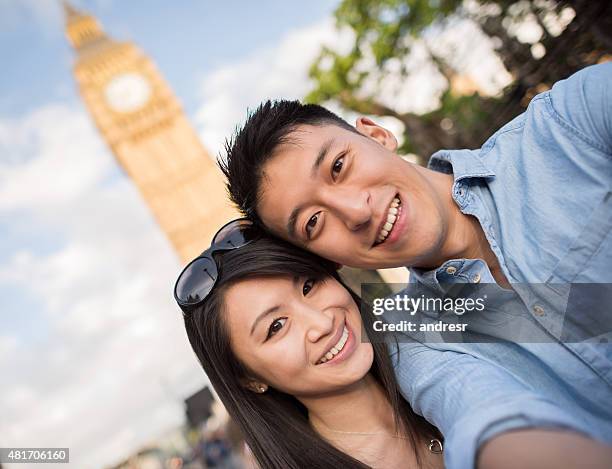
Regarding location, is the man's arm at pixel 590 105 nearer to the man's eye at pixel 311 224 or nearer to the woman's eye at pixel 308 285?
the man's eye at pixel 311 224

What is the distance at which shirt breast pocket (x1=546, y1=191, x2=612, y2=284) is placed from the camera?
4.22 feet

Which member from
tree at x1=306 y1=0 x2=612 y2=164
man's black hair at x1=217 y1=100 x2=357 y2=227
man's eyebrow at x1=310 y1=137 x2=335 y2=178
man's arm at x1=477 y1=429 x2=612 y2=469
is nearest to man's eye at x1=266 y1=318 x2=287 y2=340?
man's black hair at x1=217 y1=100 x2=357 y2=227

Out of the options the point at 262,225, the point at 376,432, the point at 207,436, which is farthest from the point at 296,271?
the point at 207,436

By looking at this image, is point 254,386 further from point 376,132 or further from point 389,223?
point 376,132

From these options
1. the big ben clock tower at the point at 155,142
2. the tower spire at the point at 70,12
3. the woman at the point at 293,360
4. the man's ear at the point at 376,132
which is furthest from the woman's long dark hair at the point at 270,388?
the tower spire at the point at 70,12

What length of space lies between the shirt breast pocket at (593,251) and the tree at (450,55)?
2.58 m

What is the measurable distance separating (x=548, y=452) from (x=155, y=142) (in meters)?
34.2

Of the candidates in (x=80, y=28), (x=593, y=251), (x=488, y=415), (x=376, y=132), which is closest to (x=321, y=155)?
(x=376, y=132)

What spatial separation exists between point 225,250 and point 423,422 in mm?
864

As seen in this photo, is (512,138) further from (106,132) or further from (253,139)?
(106,132)

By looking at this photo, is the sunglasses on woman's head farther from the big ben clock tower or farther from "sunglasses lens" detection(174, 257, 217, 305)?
the big ben clock tower

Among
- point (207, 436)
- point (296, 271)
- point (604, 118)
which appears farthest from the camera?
point (207, 436)

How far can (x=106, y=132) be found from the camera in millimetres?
31438

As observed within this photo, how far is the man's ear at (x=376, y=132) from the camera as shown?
1.91m
